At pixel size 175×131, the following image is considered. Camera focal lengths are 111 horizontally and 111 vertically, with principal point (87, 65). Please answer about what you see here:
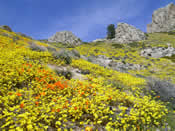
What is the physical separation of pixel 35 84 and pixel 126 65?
85.0 feet

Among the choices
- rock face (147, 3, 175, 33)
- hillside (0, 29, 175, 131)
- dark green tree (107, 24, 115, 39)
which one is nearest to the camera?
hillside (0, 29, 175, 131)

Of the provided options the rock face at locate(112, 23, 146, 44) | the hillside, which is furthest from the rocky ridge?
the hillside

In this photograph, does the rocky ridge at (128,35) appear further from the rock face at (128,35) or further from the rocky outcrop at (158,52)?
the rocky outcrop at (158,52)

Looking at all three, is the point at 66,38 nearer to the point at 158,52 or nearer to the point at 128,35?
the point at 128,35

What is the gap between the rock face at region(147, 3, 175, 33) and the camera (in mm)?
131125

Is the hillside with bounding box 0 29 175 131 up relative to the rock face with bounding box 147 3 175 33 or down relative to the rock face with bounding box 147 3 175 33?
down

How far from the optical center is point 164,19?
137250 mm

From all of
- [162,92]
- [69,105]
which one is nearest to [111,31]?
[162,92]

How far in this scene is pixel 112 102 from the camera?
653 centimetres

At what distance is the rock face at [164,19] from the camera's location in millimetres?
131125

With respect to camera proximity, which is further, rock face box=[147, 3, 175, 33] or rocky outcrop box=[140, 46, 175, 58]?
rock face box=[147, 3, 175, 33]

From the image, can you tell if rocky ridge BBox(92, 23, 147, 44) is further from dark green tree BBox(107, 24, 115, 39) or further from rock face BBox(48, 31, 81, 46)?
rock face BBox(48, 31, 81, 46)

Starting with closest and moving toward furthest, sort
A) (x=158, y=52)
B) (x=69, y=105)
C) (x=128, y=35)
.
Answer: (x=69, y=105) → (x=158, y=52) → (x=128, y=35)

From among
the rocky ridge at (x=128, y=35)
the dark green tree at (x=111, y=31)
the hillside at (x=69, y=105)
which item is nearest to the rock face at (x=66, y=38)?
the rocky ridge at (x=128, y=35)
